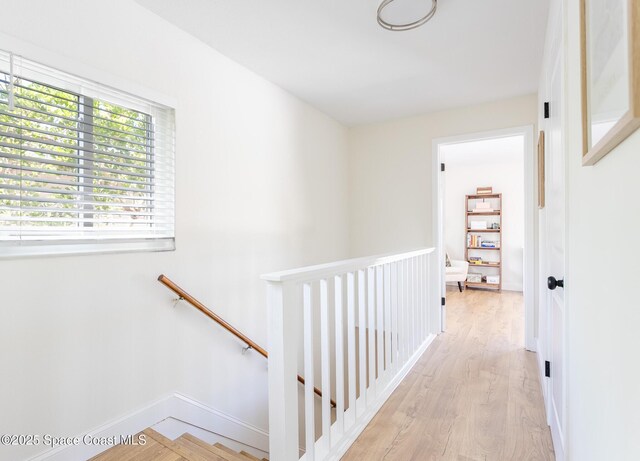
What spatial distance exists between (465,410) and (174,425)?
1758 millimetres

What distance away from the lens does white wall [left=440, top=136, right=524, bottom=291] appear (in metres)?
6.03

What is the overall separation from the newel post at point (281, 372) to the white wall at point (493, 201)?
4.99 meters

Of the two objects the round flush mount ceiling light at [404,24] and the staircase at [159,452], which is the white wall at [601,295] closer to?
the round flush mount ceiling light at [404,24]

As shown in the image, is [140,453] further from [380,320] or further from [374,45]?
[374,45]

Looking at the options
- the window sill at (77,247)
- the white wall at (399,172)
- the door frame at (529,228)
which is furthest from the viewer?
the white wall at (399,172)

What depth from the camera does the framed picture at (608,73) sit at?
0.52m

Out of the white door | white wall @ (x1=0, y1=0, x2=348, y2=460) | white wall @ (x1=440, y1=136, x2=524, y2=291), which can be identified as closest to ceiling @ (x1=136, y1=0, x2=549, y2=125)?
white wall @ (x1=0, y1=0, x2=348, y2=460)

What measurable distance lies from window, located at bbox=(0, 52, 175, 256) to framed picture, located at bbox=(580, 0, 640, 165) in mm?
2026

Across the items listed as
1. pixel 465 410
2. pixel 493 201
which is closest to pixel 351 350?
pixel 465 410

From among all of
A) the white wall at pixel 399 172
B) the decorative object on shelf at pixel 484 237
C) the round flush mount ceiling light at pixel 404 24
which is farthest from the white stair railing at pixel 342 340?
the decorative object on shelf at pixel 484 237

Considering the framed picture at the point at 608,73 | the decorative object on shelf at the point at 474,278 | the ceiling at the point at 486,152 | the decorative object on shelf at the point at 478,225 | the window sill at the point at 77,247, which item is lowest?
the decorative object on shelf at the point at 474,278

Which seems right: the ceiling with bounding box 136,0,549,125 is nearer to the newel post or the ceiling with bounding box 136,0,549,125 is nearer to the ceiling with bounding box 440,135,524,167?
the newel post

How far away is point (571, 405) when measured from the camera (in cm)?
123

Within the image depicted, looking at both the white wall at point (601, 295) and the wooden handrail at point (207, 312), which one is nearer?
the white wall at point (601, 295)
